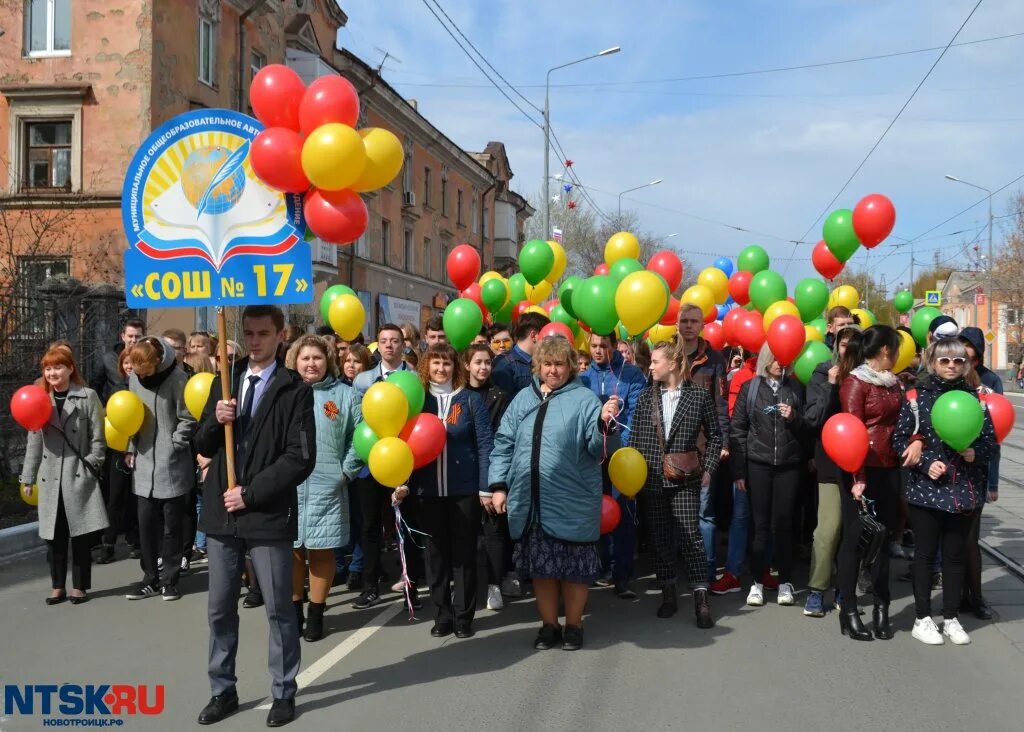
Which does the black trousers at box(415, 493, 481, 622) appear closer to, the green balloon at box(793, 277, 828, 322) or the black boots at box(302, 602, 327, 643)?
the black boots at box(302, 602, 327, 643)

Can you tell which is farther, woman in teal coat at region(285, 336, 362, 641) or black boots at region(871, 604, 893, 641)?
woman in teal coat at region(285, 336, 362, 641)

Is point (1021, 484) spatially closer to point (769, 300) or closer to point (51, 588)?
point (769, 300)

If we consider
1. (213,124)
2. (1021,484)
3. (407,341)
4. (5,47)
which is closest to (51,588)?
(407,341)

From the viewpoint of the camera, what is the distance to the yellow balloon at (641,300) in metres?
5.86

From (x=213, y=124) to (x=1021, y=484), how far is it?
34.1 feet

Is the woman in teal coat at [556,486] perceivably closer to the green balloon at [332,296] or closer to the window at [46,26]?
the green balloon at [332,296]

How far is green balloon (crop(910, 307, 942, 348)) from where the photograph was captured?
730 cm

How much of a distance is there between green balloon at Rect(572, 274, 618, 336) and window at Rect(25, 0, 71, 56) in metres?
16.0

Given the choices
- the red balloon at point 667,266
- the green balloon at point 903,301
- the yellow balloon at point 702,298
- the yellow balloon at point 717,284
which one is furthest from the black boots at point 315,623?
the green balloon at point 903,301

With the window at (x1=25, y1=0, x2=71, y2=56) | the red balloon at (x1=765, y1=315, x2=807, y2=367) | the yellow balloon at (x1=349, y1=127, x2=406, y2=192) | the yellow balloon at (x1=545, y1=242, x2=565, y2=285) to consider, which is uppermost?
the window at (x1=25, y1=0, x2=71, y2=56)

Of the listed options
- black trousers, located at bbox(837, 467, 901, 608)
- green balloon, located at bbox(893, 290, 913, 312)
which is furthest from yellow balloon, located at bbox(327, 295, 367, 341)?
green balloon, located at bbox(893, 290, 913, 312)

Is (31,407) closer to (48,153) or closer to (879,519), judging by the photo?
(879,519)

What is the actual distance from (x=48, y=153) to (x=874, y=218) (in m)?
16.9

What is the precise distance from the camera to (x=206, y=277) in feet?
14.7
